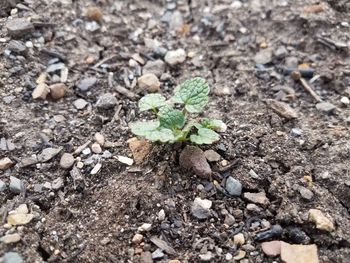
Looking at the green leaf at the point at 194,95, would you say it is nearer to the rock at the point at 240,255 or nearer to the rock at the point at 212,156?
the rock at the point at 212,156

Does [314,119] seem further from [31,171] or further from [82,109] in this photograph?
[31,171]

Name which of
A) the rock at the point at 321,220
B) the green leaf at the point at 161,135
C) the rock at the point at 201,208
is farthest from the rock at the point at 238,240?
the green leaf at the point at 161,135

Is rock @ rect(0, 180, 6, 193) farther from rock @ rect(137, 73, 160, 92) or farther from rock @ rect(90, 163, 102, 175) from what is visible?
rock @ rect(137, 73, 160, 92)

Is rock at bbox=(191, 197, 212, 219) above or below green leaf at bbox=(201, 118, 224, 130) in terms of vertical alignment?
below

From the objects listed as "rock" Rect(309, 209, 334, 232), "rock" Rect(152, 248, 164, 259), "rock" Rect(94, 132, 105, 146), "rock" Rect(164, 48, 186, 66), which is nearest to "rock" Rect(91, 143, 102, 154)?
"rock" Rect(94, 132, 105, 146)

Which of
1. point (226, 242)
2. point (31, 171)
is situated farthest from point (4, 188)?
point (226, 242)
